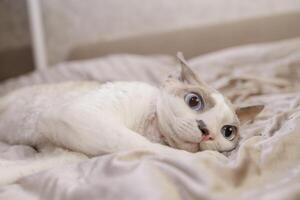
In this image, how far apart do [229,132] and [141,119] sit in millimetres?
224

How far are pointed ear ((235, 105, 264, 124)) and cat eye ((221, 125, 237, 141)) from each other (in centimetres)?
11

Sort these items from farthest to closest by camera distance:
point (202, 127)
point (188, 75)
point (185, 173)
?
point (188, 75) < point (202, 127) < point (185, 173)

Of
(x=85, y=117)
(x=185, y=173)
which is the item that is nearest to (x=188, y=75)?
(x=85, y=117)

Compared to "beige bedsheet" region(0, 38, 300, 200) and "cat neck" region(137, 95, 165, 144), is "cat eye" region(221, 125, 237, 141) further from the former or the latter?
"cat neck" region(137, 95, 165, 144)

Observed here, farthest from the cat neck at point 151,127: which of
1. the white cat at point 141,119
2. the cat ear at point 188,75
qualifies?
the cat ear at point 188,75

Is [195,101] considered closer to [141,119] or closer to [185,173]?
[141,119]

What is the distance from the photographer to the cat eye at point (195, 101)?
98cm

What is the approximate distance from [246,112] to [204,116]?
0.72ft

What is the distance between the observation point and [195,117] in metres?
0.94

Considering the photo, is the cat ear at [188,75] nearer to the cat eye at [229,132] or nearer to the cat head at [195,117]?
the cat head at [195,117]

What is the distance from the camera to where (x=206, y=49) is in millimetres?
2311

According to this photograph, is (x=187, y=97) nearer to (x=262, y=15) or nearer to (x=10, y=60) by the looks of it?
(x=262, y=15)

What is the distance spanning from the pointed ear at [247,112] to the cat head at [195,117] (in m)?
0.09

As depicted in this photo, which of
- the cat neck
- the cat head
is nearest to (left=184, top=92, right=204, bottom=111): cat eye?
the cat head
